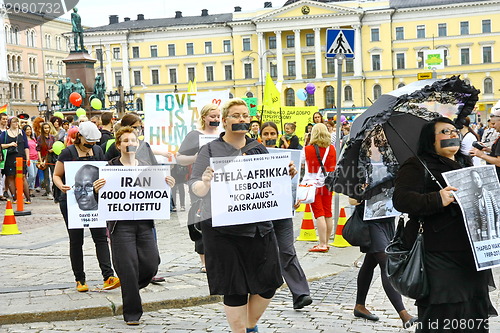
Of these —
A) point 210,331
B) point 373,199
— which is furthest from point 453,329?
point 210,331

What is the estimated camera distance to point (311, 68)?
95.2m

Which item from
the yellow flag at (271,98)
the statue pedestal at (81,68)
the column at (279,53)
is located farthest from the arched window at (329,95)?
the yellow flag at (271,98)

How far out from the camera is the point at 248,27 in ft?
316

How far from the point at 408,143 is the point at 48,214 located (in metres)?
10.9

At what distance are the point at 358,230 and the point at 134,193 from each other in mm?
1943

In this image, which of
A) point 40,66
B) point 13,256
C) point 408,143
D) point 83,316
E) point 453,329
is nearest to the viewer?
point 453,329

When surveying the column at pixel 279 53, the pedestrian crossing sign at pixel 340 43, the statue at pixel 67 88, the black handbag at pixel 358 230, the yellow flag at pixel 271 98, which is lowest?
the black handbag at pixel 358 230

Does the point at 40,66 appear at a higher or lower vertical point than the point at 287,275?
higher

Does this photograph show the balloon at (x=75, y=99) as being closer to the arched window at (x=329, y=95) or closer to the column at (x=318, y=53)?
the arched window at (x=329, y=95)

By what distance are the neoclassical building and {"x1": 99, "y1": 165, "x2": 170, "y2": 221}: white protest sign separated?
8122 centimetres

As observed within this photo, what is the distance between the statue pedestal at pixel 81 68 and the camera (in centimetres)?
2838

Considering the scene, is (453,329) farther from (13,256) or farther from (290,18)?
(290,18)

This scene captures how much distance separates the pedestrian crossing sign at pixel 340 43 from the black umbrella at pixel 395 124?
6102 millimetres

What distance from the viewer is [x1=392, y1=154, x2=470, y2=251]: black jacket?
4508 millimetres
